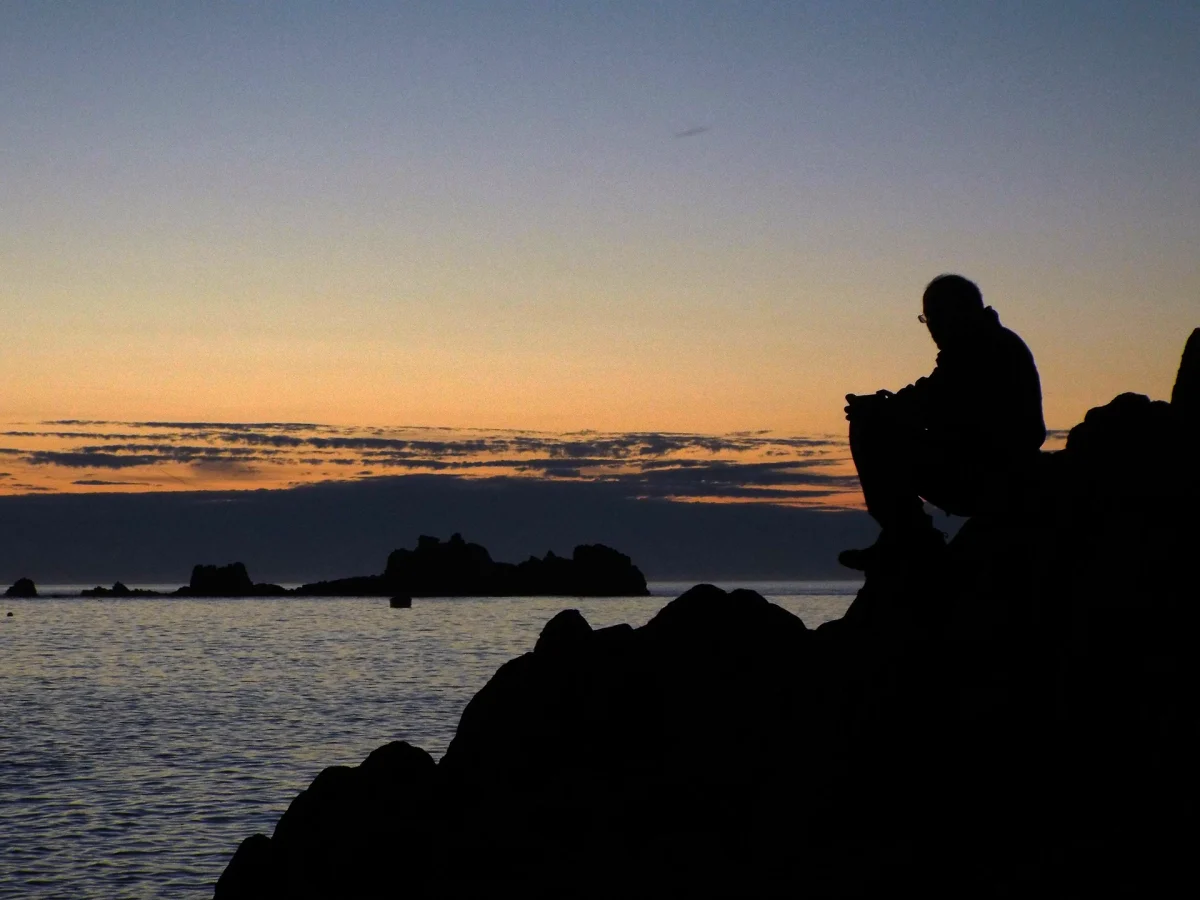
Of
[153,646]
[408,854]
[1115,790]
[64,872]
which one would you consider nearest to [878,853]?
[1115,790]

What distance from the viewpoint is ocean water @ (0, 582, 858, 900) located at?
26.5 meters

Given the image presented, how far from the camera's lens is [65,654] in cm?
9850

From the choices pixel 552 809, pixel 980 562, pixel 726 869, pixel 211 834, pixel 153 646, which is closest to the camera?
pixel 980 562

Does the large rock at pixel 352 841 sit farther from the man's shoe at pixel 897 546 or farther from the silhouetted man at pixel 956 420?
the silhouetted man at pixel 956 420

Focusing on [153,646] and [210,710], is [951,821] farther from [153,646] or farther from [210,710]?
[153,646]

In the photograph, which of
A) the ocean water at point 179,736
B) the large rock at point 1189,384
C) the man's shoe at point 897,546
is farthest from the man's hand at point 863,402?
the ocean water at point 179,736

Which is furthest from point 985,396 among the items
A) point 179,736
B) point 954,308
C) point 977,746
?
point 179,736

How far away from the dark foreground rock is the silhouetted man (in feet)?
1.66

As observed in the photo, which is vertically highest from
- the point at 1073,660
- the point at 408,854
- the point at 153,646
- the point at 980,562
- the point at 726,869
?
the point at 980,562

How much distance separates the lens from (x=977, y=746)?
10352 millimetres

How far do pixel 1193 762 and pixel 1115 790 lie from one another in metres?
0.63

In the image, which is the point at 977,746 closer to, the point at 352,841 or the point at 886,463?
the point at 886,463

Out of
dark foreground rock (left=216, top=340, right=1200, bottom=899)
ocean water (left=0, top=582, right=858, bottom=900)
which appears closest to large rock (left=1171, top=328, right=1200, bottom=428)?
dark foreground rock (left=216, top=340, right=1200, bottom=899)

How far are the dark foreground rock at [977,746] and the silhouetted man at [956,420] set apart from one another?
0.51 meters
